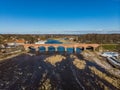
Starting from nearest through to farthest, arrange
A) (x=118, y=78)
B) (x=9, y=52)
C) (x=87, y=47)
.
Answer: (x=118, y=78) < (x=9, y=52) < (x=87, y=47)

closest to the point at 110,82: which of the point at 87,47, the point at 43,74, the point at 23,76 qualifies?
the point at 43,74

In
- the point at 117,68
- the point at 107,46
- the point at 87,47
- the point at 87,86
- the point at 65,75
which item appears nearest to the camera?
the point at 87,86

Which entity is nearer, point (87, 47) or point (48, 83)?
point (48, 83)

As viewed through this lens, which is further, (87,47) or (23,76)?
(87,47)

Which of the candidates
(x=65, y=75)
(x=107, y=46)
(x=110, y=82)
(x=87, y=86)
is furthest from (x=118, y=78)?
(x=107, y=46)

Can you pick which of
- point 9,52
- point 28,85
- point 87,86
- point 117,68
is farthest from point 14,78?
point 9,52

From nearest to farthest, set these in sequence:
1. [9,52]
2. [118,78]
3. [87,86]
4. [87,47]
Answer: [87,86], [118,78], [9,52], [87,47]

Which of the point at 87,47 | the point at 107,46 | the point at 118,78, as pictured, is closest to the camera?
the point at 118,78

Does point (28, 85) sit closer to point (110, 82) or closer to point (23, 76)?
point (23, 76)

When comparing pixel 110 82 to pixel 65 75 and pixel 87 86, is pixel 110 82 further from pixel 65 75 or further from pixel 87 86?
pixel 65 75
